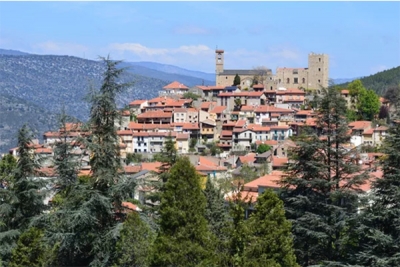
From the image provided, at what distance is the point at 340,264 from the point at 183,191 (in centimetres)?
452

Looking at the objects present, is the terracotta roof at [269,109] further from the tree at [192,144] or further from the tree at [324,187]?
the tree at [324,187]

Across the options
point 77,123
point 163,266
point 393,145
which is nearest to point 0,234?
point 77,123

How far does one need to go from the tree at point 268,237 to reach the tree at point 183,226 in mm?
976

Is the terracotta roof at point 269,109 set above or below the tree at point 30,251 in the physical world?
above

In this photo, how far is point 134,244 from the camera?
1430 centimetres

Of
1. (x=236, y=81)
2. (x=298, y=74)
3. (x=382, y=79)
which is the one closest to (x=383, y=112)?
(x=298, y=74)

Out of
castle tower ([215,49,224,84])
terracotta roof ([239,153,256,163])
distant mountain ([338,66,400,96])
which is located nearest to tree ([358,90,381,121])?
terracotta roof ([239,153,256,163])

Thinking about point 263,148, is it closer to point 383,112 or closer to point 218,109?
point 218,109

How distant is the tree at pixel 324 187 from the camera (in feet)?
58.7

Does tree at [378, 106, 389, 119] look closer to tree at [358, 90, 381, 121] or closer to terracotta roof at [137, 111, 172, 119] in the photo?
tree at [358, 90, 381, 121]

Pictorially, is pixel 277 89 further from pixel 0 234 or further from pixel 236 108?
pixel 0 234

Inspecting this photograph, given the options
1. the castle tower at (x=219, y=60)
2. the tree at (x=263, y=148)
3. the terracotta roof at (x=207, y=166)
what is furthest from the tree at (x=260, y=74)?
the terracotta roof at (x=207, y=166)

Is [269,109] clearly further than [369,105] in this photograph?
Yes

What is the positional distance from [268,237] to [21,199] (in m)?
9.30
